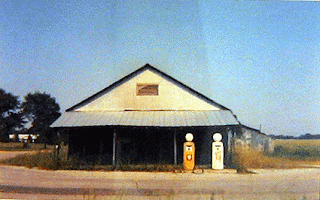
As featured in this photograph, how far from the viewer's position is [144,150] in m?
13.9

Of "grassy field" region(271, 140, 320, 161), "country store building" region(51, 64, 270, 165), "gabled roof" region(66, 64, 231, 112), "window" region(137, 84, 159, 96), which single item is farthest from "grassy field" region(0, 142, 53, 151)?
"grassy field" region(271, 140, 320, 161)

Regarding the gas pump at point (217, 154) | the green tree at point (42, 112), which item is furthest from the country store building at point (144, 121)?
the green tree at point (42, 112)

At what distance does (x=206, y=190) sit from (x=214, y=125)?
4218 mm

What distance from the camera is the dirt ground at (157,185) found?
824 centimetres

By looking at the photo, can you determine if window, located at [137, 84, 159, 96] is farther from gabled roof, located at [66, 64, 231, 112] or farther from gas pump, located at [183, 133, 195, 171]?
gas pump, located at [183, 133, 195, 171]

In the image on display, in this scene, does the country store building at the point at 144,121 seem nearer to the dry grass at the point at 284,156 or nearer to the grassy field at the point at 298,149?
the dry grass at the point at 284,156

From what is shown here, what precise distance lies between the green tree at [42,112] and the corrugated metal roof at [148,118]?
897 millimetres

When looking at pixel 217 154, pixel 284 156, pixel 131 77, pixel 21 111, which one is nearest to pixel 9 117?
pixel 21 111

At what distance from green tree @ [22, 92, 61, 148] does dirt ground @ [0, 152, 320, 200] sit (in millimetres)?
1144

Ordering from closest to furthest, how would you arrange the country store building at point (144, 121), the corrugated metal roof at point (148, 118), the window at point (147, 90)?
the corrugated metal roof at point (148, 118)
the country store building at point (144, 121)
the window at point (147, 90)

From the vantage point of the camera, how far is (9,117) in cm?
1023

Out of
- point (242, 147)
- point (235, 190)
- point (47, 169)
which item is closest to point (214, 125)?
point (242, 147)

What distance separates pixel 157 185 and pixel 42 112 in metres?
4.42

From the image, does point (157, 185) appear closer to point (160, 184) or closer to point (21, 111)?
point (160, 184)
